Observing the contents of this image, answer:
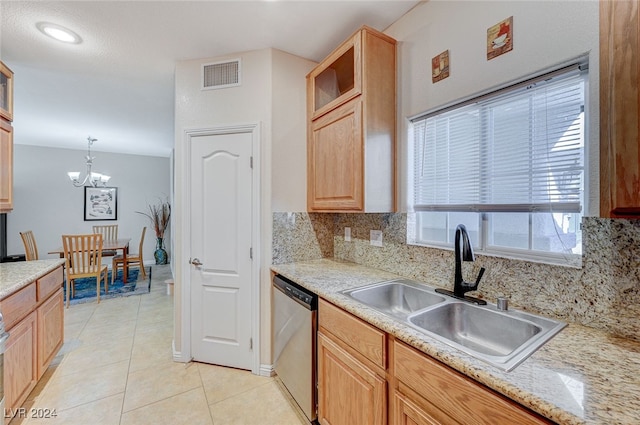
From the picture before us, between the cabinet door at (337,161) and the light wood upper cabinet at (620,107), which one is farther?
the cabinet door at (337,161)

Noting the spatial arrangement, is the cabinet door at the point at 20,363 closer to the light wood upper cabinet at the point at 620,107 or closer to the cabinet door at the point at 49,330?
the cabinet door at the point at 49,330

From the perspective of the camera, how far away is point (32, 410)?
1843 millimetres

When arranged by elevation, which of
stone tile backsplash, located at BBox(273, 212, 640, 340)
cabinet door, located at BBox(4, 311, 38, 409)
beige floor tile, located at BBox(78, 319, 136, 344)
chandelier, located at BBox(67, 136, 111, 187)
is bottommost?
beige floor tile, located at BBox(78, 319, 136, 344)

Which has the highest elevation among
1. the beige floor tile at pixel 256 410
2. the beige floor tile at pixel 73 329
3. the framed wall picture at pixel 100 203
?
the framed wall picture at pixel 100 203

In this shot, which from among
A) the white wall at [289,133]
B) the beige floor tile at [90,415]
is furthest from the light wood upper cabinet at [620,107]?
the beige floor tile at [90,415]

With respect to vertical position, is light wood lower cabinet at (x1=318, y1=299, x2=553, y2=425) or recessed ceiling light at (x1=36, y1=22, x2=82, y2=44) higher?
recessed ceiling light at (x1=36, y1=22, x2=82, y2=44)

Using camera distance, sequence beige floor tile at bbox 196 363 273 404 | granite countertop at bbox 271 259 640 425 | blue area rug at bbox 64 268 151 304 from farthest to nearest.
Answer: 1. blue area rug at bbox 64 268 151 304
2. beige floor tile at bbox 196 363 273 404
3. granite countertop at bbox 271 259 640 425

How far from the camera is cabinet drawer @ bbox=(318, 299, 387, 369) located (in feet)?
3.94

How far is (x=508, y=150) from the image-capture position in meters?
1.39

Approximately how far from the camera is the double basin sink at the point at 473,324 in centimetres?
109

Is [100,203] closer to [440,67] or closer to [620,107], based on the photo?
[440,67]

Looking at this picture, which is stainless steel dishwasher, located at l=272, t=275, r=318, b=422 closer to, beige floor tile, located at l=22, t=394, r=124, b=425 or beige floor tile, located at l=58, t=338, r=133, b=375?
beige floor tile, located at l=22, t=394, r=124, b=425

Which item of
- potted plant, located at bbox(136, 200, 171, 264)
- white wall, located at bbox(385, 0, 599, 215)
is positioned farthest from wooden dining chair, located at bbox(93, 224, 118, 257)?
white wall, located at bbox(385, 0, 599, 215)

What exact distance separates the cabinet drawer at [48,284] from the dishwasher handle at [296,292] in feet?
5.73
